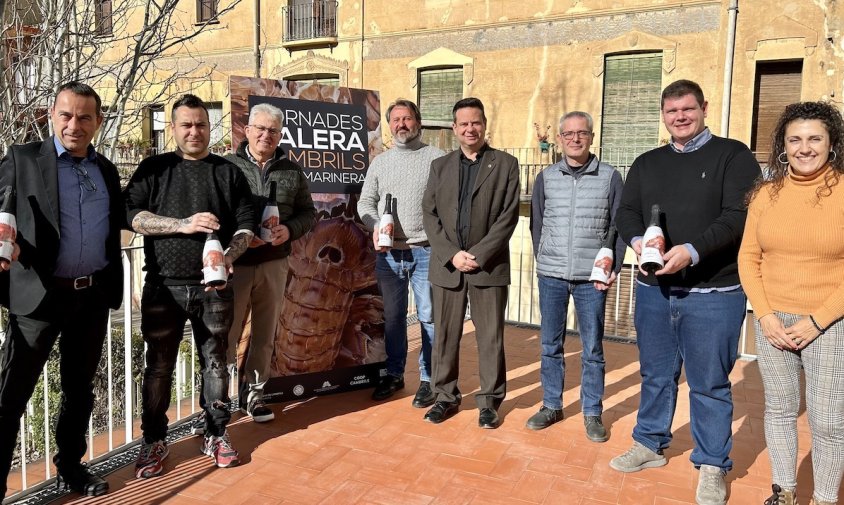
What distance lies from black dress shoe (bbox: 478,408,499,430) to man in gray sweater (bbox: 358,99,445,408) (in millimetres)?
490

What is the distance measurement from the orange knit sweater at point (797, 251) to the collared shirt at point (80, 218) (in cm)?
302

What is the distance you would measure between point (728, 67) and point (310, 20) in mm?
10601

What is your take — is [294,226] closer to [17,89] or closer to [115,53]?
[17,89]

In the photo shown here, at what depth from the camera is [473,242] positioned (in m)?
4.05

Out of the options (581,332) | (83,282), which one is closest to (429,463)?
(581,332)

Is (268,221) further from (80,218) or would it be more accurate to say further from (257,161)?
(80,218)

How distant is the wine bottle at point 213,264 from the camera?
3.10 m

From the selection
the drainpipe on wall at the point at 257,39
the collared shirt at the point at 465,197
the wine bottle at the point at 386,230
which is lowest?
the wine bottle at the point at 386,230

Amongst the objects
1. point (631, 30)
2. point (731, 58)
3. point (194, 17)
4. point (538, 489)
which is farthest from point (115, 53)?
point (538, 489)

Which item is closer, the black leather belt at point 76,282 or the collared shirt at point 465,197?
the black leather belt at point 76,282

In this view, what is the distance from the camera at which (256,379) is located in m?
4.28

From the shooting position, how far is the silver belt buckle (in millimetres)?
2920

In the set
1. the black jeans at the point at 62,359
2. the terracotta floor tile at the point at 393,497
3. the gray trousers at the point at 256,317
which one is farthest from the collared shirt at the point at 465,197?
the black jeans at the point at 62,359

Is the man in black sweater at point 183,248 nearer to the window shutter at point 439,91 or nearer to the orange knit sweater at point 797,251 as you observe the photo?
the orange knit sweater at point 797,251
